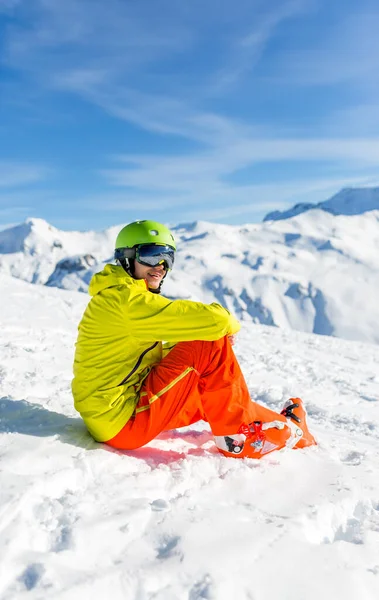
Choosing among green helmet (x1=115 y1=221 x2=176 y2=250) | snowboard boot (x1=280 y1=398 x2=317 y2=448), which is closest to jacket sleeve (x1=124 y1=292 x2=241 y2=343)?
green helmet (x1=115 y1=221 x2=176 y2=250)

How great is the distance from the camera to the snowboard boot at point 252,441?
4.43 m

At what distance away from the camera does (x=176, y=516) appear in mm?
3260

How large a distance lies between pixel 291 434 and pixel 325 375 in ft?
21.1

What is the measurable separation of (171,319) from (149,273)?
0.75 meters

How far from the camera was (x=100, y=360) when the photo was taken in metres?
4.40

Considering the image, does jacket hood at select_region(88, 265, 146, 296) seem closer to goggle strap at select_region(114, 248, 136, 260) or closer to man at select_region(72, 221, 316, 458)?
man at select_region(72, 221, 316, 458)

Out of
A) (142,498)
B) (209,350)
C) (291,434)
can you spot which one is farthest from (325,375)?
(142,498)

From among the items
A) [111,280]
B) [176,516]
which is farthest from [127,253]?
[176,516]

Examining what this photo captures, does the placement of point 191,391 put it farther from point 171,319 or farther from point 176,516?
point 176,516

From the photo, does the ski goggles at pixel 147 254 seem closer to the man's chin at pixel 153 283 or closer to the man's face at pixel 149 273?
the man's face at pixel 149 273

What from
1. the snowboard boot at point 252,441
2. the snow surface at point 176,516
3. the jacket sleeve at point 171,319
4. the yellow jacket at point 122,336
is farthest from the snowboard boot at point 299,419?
the jacket sleeve at point 171,319

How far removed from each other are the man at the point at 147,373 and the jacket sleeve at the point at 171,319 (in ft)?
0.04

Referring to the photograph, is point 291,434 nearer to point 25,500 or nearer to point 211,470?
point 211,470

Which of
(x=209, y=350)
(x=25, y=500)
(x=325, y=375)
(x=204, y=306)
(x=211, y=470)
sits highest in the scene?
(x=204, y=306)
